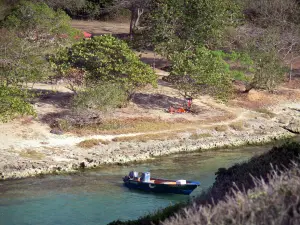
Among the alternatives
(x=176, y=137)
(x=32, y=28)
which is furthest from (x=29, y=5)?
(x=176, y=137)

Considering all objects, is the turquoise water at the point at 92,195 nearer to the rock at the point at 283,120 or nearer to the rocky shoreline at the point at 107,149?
the rocky shoreline at the point at 107,149

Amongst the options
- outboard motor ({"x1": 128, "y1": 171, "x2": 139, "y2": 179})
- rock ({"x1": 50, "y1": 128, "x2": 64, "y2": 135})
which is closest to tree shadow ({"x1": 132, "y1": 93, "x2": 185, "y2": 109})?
rock ({"x1": 50, "y1": 128, "x2": 64, "y2": 135})

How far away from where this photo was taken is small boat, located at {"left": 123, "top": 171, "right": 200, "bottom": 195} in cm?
3250

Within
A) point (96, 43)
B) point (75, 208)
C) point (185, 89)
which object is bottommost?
point (75, 208)

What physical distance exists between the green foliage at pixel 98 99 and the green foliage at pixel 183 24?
11.4 metres

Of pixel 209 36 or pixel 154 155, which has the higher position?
pixel 209 36

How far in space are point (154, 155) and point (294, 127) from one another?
1251 cm

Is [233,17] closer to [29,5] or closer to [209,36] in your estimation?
[209,36]

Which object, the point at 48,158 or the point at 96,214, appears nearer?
the point at 96,214

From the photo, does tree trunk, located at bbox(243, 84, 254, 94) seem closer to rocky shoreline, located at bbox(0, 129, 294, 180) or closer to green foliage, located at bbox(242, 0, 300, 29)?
rocky shoreline, located at bbox(0, 129, 294, 180)

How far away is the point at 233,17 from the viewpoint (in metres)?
58.6

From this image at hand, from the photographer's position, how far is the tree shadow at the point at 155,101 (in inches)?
1892

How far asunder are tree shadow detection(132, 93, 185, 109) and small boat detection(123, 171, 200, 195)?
1423cm

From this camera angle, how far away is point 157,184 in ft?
108
